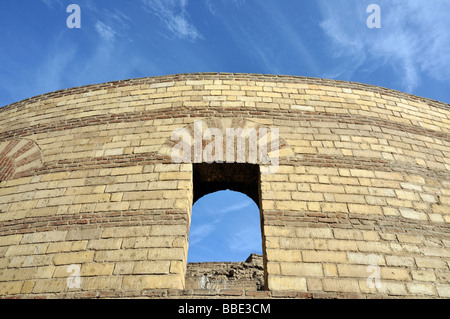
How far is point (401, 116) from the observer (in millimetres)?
4730

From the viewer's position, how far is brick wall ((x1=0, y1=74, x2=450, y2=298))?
9.55 ft

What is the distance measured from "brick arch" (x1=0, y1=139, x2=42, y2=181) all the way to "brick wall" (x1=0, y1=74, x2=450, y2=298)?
23 mm

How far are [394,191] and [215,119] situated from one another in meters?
2.63

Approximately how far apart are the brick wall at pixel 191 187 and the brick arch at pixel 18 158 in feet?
0.08

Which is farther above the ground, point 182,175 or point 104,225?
point 182,175

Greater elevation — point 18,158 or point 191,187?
point 18,158

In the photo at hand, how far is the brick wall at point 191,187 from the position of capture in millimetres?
2910

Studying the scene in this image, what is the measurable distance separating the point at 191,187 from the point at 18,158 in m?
2.88

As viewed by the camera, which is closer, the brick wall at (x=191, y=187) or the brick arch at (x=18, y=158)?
the brick wall at (x=191, y=187)

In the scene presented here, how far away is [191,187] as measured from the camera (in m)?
3.60

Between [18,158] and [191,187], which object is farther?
[18,158]
